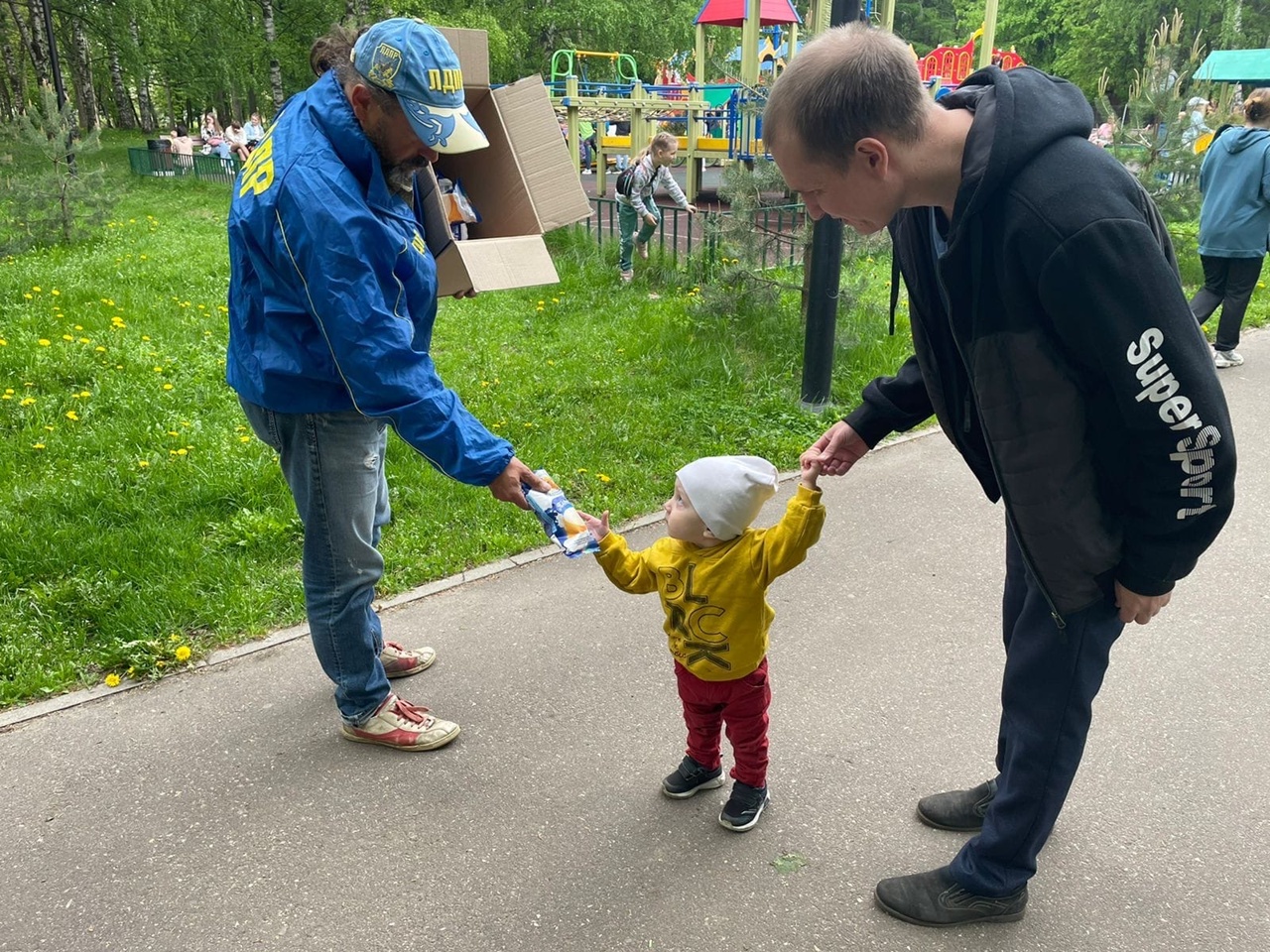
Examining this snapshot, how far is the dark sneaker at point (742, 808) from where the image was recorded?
267 cm

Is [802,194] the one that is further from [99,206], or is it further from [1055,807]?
[99,206]

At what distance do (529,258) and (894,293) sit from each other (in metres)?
1.17

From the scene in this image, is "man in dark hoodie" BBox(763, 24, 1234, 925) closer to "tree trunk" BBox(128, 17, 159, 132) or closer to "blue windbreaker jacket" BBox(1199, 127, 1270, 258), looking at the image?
"blue windbreaker jacket" BBox(1199, 127, 1270, 258)

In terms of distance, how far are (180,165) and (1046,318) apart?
78.1 feet

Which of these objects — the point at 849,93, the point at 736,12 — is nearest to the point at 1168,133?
the point at 849,93

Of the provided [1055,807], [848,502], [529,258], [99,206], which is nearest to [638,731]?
[1055,807]

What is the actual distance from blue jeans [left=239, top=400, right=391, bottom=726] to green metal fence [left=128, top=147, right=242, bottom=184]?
19.5 meters

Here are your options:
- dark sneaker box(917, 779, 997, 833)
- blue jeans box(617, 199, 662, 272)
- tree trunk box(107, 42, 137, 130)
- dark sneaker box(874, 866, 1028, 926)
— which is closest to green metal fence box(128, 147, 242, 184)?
tree trunk box(107, 42, 137, 130)

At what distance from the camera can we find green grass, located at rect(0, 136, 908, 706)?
3.71m

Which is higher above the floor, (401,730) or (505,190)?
(505,190)

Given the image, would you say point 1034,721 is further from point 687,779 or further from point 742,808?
point 687,779

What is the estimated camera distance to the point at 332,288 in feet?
7.43

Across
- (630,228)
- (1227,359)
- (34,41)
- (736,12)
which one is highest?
(34,41)

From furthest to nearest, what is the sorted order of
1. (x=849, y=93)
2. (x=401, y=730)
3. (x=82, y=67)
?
(x=82, y=67)
(x=401, y=730)
(x=849, y=93)
